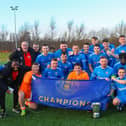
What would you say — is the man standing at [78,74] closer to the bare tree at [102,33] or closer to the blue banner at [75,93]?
the blue banner at [75,93]

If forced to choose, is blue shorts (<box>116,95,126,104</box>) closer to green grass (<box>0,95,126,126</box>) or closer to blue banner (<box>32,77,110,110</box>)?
green grass (<box>0,95,126,126</box>)

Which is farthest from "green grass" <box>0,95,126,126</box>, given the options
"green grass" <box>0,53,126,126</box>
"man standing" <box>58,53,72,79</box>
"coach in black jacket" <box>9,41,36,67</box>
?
"coach in black jacket" <box>9,41,36,67</box>

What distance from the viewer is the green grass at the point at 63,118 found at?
16.7ft

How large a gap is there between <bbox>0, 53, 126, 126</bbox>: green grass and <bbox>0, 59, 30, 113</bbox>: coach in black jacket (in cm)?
56

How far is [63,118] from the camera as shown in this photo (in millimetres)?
5488

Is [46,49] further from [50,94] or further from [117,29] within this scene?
[117,29]

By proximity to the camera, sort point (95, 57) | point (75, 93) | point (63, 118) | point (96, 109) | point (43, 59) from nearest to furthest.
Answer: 1. point (96, 109)
2. point (63, 118)
3. point (75, 93)
4. point (95, 57)
5. point (43, 59)

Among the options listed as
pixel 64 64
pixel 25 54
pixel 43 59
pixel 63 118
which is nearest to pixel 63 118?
pixel 63 118

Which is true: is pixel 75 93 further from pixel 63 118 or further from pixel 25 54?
pixel 25 54

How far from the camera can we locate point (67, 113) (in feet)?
19.4

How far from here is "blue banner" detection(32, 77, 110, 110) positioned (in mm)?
5547

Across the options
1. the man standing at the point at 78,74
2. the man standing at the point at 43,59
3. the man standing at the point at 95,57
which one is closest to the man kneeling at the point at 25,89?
the man standing at the point at 78,74

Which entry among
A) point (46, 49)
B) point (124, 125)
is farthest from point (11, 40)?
point (124, 125)

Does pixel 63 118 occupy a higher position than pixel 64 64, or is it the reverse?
pixel 64 64
